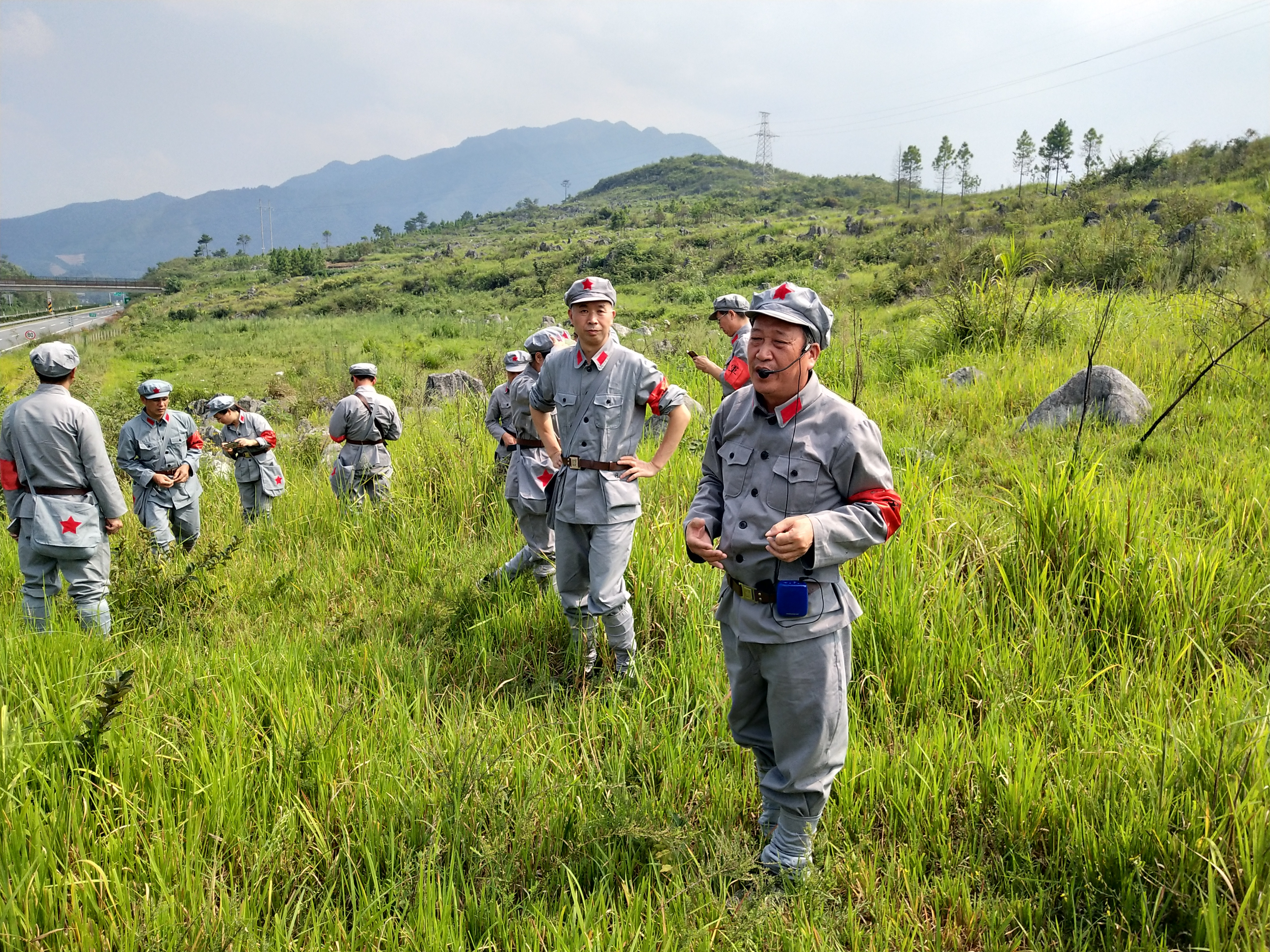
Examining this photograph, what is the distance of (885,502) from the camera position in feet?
7.58

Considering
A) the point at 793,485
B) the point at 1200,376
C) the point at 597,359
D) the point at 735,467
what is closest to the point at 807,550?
the point at 793,485

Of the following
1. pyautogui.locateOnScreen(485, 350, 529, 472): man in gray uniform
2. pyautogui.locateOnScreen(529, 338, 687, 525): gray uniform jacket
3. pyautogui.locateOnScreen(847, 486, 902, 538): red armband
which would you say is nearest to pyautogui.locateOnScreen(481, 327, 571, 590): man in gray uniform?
pyautogui.locateOnScreen(485, 350, 529, 472): man in gray uniform

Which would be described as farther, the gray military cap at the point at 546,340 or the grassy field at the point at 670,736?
the gray military cap at the point at 546,340

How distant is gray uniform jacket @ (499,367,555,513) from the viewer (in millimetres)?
5234

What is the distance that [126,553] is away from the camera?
5.47 meters

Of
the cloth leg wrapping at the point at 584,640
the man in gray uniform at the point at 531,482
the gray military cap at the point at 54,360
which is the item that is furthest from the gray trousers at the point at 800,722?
the gray military cap at the point at 54,360

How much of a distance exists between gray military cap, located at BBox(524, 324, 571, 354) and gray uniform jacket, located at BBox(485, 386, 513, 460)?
589 millimetres

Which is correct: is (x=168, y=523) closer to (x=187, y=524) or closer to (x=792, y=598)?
(x=187, y=524)

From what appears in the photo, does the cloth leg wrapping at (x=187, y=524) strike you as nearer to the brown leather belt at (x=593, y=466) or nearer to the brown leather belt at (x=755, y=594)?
the brown leather belt at (x=593, y=466)

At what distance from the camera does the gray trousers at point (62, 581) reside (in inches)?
182

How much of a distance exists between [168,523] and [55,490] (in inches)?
92.2

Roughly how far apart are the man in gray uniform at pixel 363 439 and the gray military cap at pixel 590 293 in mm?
3655

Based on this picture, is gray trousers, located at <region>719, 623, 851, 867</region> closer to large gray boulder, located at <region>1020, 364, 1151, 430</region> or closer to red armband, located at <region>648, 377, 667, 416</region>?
red armband, located at <region>648, 377, 667, 416</region>

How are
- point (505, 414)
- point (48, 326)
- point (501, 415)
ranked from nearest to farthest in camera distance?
point (505, 414) < point (501, 415) < point (48, 326)
